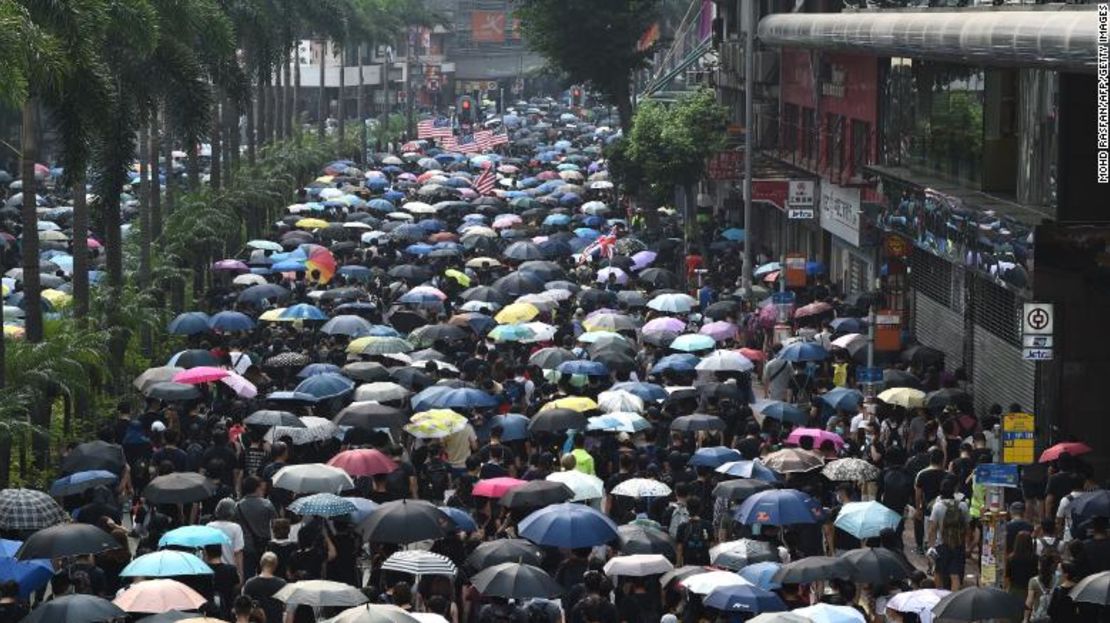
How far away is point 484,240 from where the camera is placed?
47.9 m

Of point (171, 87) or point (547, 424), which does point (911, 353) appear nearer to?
point (547, 424)

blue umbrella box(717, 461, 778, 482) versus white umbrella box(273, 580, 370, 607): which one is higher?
white umbrella box(273, 580, 370, 607)

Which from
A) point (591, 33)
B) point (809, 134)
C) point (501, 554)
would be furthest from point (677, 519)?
point (591, 33)

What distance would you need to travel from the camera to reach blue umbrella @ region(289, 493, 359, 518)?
19.0m

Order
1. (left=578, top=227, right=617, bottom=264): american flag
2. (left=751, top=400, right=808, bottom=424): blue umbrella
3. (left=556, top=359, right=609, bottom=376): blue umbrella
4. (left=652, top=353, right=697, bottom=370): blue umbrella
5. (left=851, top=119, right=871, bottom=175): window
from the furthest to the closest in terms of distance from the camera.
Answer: (left=578, top=227, right=617, bottom=264): american flag → (left=851, top=119, right=871, bottom=175): window → (left=652, top=353, right=697, bottom=370): blue umbrella → (left=556, top=359, right=609, bottom=376): blue umbrella → (left=751, top=400, right=808, bottom=424): blue umbrella

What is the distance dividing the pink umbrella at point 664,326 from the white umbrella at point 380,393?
739 centimetres

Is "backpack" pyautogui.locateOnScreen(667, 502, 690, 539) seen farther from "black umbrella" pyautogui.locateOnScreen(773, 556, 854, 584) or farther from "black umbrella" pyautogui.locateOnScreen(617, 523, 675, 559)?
"black umbrella" pyautogui.locateOnScreen(773, 556, 854, 584)

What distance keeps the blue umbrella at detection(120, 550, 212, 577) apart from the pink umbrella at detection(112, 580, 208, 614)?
56cm

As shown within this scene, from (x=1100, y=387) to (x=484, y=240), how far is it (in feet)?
70.6

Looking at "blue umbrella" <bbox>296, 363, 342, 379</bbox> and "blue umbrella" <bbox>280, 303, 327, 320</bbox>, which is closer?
"blue umbrella" <bbox>296, 363, 342, 379</bbox>

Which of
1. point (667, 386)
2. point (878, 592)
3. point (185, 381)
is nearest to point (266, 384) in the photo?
point (185, 381)

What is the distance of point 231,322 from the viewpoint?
108 feet

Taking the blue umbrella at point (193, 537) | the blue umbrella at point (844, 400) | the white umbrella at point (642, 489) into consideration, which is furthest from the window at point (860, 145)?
the blue umbrella at point (193, 537)

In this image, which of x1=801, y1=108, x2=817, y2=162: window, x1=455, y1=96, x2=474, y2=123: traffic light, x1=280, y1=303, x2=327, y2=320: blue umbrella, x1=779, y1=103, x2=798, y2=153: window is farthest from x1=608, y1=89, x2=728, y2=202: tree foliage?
x1=455, y1=96, x2=474, y2=123: traffic light
